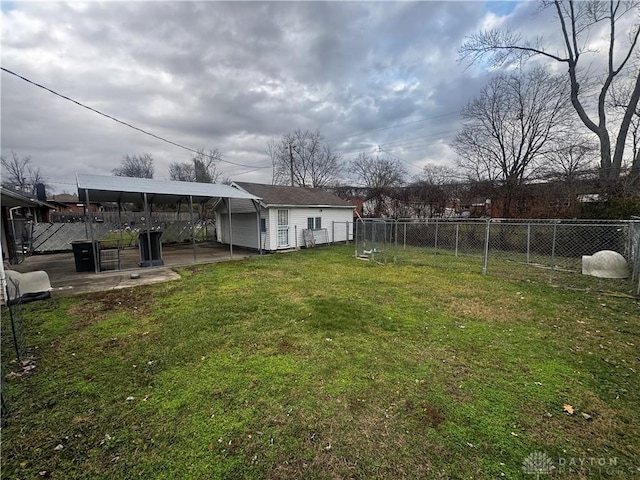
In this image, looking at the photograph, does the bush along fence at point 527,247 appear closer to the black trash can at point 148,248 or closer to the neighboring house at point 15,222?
the black trash can at point 148,248

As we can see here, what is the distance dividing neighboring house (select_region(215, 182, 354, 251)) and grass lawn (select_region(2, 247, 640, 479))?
8.09 meters

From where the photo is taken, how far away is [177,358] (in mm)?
3543

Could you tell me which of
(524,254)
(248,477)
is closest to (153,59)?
(248,477)

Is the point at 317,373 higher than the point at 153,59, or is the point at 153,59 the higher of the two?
the point at 153,59

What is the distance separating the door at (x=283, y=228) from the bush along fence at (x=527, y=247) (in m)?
3.81

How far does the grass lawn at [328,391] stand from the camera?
2.05m

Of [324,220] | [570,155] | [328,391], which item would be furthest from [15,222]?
[570,155]

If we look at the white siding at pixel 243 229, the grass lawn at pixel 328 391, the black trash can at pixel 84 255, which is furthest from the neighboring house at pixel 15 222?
the white siding at pixel 243 229

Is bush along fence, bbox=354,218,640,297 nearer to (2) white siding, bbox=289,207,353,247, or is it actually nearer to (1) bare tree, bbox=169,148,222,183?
(2) white siding, bbox=289,207,353,247

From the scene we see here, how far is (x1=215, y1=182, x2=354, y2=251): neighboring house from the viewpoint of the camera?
43.6 feet

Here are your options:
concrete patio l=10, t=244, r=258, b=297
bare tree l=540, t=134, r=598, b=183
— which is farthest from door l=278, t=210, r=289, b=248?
bare tree l=540, t=134, r=598, b=183

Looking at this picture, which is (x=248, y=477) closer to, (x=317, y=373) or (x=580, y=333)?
(x=317, y=373)

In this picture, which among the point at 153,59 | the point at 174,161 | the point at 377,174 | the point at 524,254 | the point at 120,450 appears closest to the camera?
the point at 120,450

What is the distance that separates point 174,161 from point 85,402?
141 ft
